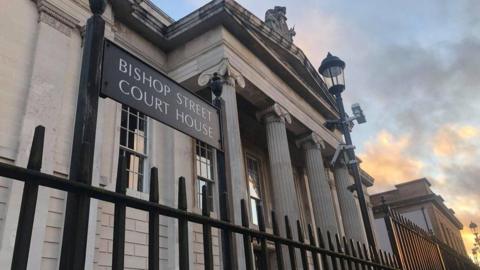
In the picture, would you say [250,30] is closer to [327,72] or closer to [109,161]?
[327,72]

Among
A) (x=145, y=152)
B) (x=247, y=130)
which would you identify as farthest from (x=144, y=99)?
(x=247, y=130)

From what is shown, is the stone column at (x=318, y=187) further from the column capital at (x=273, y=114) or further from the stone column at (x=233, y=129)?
the stone column at (x=233, y=129)

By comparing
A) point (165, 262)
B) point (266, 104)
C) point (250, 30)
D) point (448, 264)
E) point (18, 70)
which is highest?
point (250, 30)

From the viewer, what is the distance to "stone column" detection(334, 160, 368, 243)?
1658 cm

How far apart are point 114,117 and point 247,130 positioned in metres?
7.72

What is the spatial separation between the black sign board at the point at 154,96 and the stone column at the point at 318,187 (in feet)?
38.3

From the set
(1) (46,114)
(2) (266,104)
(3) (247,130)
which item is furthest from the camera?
(3) (247,130)

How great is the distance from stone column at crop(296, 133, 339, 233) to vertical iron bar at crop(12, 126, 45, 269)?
1314cm

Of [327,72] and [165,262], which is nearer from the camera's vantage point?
[327,72]

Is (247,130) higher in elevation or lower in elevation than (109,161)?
higher

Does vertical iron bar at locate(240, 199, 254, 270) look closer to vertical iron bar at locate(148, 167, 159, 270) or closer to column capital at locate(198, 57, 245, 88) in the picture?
vertical iron bar at locate(148, 167, 159, 270)

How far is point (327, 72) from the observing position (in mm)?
8297

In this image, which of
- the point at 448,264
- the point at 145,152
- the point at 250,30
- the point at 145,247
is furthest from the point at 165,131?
the point at 448,264

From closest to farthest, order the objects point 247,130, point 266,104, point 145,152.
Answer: point 145,152 → point 266,104 → point 247,130
